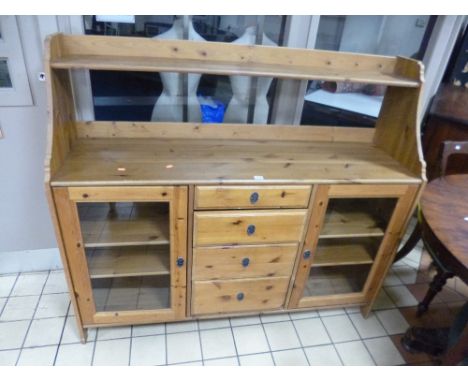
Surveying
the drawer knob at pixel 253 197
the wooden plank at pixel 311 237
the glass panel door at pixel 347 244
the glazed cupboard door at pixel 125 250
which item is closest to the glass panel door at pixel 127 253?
the glazed cupboard door at pixel 125 250

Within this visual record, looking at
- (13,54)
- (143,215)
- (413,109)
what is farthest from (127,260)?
(413,109)

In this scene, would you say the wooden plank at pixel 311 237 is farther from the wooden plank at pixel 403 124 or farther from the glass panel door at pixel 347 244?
the wooden plank at pixel 403 124

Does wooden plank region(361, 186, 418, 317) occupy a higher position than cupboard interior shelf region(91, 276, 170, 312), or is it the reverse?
wooden plank region(361, 186, 418, 317)

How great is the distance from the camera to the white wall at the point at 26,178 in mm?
1449

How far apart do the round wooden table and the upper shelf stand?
525mm

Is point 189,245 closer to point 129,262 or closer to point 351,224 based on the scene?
point 129,262

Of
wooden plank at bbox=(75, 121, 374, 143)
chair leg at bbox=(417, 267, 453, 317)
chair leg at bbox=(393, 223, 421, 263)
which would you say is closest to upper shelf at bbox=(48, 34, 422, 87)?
wooden plank at bbox=(75, 121, 374, 143)

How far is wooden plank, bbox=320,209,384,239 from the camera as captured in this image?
158 cm

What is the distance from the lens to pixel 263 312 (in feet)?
5.58

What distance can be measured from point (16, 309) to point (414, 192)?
209cm

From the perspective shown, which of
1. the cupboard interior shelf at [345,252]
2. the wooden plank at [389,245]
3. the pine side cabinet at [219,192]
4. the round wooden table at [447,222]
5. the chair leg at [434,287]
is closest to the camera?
the round wooden table at [447,222]

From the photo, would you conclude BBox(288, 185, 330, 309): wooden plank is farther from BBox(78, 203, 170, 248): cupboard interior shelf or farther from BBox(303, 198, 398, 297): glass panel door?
BBox(78, 203, 170, 248): cupboard interior shelf

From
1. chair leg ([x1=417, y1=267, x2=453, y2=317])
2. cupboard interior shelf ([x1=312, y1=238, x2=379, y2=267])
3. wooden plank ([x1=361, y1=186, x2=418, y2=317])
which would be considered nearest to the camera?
wooden plank ([x1=361, y1=186, x2=418, y2=317])

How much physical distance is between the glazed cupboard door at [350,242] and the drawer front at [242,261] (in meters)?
0.10
